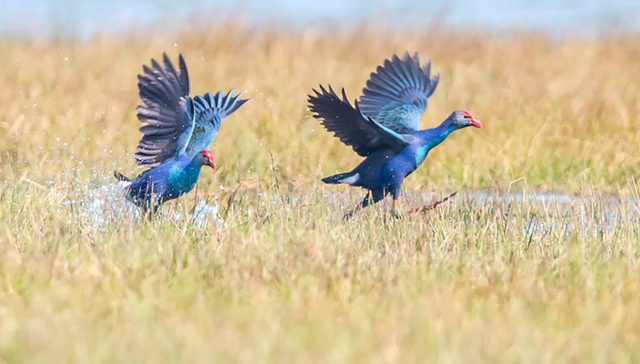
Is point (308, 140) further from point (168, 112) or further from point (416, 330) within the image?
point (416, 330)

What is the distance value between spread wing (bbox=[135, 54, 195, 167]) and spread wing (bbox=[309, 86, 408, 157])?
0.63 metres

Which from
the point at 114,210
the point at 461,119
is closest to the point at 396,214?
the point at 461,119

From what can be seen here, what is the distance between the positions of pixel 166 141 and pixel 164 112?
0.51 ft

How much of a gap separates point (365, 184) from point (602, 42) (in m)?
6.86

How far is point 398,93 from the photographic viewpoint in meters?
6.85

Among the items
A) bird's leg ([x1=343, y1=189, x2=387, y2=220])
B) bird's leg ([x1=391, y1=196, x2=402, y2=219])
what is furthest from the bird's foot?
bird's leg ([x1=343, y1=189, x2=387, y2=220])

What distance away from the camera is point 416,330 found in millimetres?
3926

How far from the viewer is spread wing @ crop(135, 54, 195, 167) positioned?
624 centimetres

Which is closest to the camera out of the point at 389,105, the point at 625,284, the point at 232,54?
the point at 625,284

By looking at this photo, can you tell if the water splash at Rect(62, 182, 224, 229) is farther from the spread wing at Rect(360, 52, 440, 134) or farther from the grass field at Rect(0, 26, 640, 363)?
the spread wing at Rect(360, 52, 440, 134)

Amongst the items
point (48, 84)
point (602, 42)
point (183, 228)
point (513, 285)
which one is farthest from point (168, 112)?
point (602, 42)

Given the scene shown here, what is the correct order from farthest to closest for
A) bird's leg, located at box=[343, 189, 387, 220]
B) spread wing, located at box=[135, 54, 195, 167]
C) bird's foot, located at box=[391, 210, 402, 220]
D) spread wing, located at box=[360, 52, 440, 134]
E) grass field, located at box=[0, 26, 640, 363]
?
spread wing, located at box=[360, 52, 440, 134]
spread wing, located at box=[135, 54, 195, 167]
bird's leg, located at box=[343, 189, 387, 220]
bird's foot, located at box=[391, 210, 402, 220]
grass field, located at box=[0, 26, 640, 363]

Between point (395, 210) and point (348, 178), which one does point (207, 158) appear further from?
point (395, 210)

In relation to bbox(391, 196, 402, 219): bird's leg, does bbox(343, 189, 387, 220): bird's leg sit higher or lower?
higher
